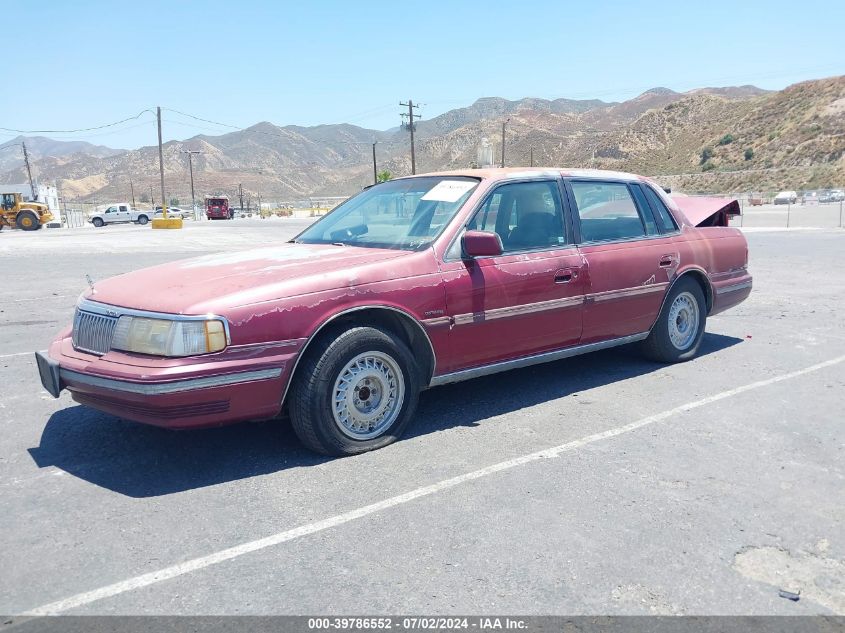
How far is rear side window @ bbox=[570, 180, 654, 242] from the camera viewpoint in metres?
5.39

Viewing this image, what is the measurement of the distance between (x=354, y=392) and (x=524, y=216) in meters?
1.89

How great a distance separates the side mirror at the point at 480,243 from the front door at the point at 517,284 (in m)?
0.15

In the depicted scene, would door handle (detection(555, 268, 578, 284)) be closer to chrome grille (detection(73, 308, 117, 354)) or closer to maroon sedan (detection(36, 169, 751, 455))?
maroon sedan (detection(36, 169, 751, 455))

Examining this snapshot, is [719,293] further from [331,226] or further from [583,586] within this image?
[583,586]

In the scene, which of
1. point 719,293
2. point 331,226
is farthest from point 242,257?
point 719,293

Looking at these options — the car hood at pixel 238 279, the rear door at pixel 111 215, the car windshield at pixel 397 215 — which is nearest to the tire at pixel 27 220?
the rear door at pixel 111 215

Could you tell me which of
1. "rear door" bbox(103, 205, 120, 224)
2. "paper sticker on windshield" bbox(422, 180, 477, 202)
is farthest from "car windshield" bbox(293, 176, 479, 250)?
"rear door" bbox(103, 205, 120, 224)

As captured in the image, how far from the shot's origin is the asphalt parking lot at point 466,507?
8.91 feet

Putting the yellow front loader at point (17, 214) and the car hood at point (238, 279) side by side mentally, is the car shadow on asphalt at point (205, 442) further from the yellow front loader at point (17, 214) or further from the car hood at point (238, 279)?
the yellow front loader at point (17, 214)

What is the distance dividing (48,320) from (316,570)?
724 centimetres

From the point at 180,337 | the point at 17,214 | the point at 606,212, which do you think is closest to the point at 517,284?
the point at 606,212

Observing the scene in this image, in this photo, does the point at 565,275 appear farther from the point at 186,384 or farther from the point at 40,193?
the point at 40,193

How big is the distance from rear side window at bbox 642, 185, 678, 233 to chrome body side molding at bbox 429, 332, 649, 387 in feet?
3.24

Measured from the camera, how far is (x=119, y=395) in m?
3.60
